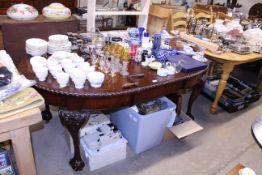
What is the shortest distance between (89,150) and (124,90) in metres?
0.54

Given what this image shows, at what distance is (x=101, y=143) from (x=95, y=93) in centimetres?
51

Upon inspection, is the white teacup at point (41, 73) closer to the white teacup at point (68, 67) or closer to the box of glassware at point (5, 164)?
the white teacup at point (68, 67)

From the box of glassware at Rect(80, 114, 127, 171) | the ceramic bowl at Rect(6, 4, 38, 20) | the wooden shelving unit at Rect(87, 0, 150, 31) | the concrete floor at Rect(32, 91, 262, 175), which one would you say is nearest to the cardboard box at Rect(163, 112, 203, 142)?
the concrete floor at Rect(32, 91, 262, 175)

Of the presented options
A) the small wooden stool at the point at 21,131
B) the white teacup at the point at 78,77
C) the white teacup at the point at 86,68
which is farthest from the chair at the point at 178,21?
the small wooden stool at the point at 21,131

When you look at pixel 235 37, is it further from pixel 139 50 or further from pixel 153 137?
pixel 153 137

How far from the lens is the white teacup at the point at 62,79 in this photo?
1190 mm

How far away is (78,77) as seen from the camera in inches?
46.7

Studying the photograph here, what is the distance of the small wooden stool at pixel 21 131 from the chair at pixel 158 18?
2.47 m

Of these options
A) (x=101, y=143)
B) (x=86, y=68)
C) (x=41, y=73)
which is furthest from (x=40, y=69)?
(x=101, y=143)

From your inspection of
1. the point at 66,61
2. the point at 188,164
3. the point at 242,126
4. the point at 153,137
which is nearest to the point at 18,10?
the point at 66,61

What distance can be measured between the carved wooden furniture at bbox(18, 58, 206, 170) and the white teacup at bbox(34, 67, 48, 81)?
30 mm

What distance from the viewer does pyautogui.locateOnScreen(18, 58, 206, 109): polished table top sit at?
1.20 m

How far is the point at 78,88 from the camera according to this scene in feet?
3.99

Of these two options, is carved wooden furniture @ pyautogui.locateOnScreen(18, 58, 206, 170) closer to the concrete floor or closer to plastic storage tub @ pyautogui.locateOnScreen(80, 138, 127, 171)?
plastic storage tub @ pyautogui.locateOnScreen(80, 138, 127, 171)
